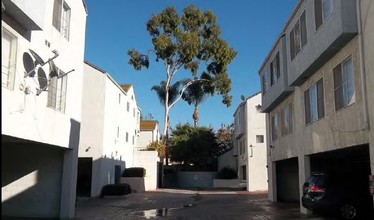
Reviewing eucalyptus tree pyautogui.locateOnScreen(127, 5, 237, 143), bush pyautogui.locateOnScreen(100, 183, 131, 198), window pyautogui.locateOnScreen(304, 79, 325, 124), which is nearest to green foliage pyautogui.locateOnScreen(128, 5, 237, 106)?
eucalyptus tree pyautogui.locateOnScreen(127, 5, 237, 143)

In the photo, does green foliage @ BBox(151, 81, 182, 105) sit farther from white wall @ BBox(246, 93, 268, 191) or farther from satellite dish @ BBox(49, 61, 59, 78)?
satellite dish @ BBox(49, 61, 59, 78)

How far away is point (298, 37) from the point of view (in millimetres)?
17828

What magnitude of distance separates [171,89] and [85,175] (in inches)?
724

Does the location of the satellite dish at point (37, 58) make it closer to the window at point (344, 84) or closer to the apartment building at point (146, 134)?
the window at point (344, 84)

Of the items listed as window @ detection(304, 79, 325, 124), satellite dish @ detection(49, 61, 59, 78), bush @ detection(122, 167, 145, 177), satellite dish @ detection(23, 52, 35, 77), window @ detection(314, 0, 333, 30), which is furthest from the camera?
bush @ detection(122, 167, 145, 177)

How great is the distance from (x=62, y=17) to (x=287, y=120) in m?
11.8

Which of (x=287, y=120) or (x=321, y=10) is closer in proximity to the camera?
(x=321, y=10)

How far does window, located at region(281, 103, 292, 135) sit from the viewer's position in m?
21.1

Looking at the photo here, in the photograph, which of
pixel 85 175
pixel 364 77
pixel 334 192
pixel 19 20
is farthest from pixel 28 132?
pixel 85 175

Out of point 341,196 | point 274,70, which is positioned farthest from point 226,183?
point 341,196

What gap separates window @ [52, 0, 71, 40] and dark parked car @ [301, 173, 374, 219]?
33.2ft

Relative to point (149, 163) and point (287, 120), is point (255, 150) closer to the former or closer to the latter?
point (149, 163)

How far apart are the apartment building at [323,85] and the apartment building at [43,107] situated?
815 centimetres

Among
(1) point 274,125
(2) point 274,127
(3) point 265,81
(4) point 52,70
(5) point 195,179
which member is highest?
(3) point 265,81
